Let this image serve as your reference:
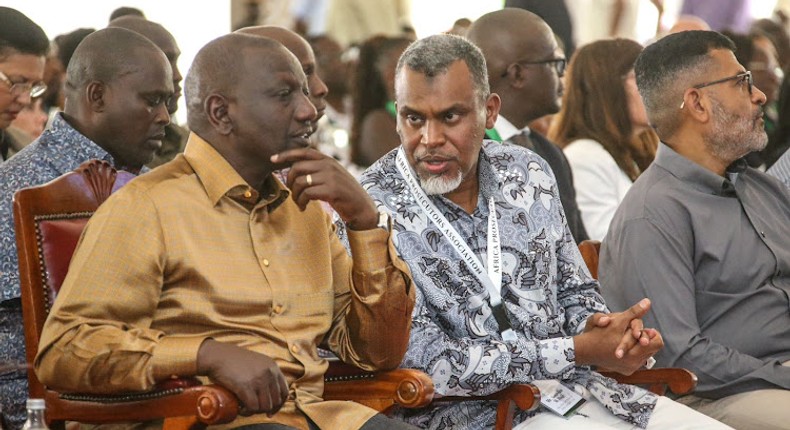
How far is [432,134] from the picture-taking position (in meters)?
3.62

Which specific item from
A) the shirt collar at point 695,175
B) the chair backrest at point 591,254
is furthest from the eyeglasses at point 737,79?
the chair backrest at point 591,254

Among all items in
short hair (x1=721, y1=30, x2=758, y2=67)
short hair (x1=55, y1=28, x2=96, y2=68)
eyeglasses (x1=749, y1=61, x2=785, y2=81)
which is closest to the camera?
short hair (x1=55, y1=28, x2=96, y2=68)

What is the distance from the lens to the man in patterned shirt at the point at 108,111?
11.9ft

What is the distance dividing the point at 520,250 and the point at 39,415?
5.03ft

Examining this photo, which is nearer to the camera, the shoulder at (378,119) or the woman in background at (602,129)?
the woman in background at (602,129)

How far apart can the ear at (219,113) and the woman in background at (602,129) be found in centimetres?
271

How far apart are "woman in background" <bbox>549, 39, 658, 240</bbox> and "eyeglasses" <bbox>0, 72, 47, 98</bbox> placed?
2.39m

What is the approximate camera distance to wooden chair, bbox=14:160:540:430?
9.11 ft

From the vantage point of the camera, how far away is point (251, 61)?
10.1 ft

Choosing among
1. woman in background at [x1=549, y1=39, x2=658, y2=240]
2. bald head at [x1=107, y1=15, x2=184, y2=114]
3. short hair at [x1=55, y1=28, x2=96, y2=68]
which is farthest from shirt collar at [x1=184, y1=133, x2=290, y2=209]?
woman in background at [x1=549, y1=39, x2=658, y2=240]

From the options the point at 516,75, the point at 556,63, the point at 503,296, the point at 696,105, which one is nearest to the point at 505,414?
the point at 503,296

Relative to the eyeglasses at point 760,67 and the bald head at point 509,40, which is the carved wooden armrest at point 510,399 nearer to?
the bald head at point 509,40

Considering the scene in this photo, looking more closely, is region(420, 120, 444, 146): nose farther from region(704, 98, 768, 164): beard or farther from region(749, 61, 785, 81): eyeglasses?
region(749, 61, 785, 81): eyeglasses

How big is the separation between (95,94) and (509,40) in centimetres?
230
